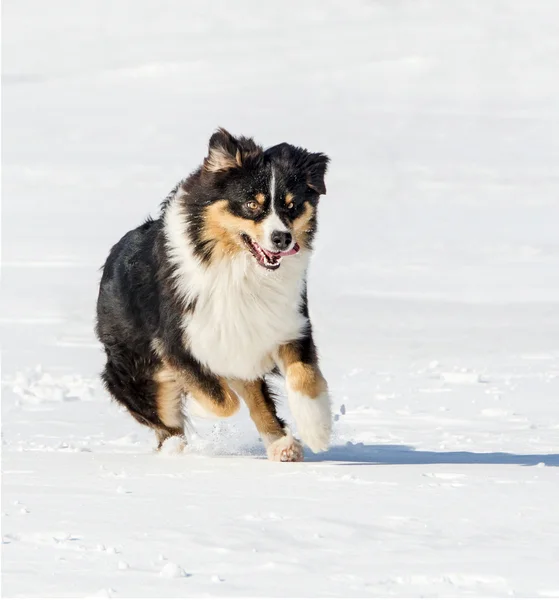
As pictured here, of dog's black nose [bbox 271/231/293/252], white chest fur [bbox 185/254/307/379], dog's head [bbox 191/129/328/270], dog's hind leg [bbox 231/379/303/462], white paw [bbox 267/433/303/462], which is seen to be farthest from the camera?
dog's hind leg [bbox 231/379/303/462]

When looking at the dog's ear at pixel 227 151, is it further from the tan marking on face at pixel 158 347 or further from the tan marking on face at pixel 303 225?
the tan marking on face at pixel 158 347

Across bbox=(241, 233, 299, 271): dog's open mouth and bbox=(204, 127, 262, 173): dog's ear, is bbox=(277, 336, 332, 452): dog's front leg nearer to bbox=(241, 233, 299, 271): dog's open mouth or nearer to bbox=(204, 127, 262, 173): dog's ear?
bbox=(241, 233, 299, 271): dog's open mouth

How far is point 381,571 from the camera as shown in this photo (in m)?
3.57

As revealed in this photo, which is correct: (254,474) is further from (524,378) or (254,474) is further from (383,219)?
(383,219)

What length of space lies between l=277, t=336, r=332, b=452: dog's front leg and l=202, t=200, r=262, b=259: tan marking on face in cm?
63

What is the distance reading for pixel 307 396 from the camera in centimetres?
627

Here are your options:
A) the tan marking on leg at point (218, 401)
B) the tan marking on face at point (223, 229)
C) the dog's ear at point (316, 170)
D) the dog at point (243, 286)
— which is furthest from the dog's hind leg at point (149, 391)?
the dog's ear at point (316, 170)

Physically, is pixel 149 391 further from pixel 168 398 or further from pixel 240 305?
pixel 240 305

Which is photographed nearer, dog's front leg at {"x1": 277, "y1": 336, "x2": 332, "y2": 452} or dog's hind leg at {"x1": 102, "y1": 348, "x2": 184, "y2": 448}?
dog's front leg at {"x1": 277, "y1": 336, "x2": 332, "y2": 452}

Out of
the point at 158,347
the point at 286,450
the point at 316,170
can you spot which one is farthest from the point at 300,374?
the point at 316,170

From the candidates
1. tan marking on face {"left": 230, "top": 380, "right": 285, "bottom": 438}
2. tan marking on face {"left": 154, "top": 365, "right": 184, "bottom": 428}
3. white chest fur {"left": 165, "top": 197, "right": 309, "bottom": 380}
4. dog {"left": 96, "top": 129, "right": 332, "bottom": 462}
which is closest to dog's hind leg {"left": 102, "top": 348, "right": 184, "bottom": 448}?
tan marking on face {"left": 154, "top": 365, "right": 184, "bottom": 428}

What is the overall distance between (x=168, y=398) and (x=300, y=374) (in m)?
1.09

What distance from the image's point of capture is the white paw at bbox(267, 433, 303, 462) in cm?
636

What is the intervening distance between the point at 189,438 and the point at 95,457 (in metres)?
1.41
